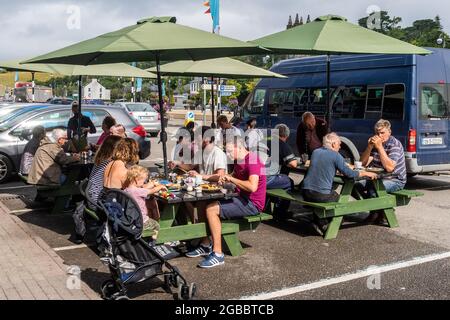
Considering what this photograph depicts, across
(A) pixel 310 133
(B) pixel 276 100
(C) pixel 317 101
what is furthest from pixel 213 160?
(B) pixel 276 100

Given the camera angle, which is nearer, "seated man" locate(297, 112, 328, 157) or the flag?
"seated man" locate(297, 112, 328, 157)

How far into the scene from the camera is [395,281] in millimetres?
5074

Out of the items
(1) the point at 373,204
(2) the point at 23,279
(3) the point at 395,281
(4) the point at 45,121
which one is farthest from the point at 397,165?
(4) the point at 45,121

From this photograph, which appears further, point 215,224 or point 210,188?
point 210,188

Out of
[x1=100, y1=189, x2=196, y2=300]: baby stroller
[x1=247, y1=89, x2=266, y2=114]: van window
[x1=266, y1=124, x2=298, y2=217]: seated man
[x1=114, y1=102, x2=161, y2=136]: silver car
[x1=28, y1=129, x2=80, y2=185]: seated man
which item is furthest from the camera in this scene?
[x1=114, y1=102, x2=161, y2=136]: silver car

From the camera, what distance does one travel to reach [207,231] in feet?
18.8

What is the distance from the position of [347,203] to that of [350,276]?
157cm

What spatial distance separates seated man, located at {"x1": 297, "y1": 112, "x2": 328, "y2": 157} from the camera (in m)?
9.18

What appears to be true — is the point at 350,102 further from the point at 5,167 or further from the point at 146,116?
the point at 146,116

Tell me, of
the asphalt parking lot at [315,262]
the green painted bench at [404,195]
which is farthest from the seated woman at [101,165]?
the green painted bench at [404,195]

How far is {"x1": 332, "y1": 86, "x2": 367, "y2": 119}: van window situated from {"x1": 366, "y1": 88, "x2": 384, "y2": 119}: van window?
0.47 feet

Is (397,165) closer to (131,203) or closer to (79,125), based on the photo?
(131,203)

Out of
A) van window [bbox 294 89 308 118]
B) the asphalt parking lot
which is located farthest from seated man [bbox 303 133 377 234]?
van window [bbox 294 89 308 118]

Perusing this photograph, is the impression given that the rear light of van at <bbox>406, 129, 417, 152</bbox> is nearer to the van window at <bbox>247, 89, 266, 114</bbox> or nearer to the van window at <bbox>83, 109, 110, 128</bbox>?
the van window at <bbox>247, 89, 266, 114</bbox>
